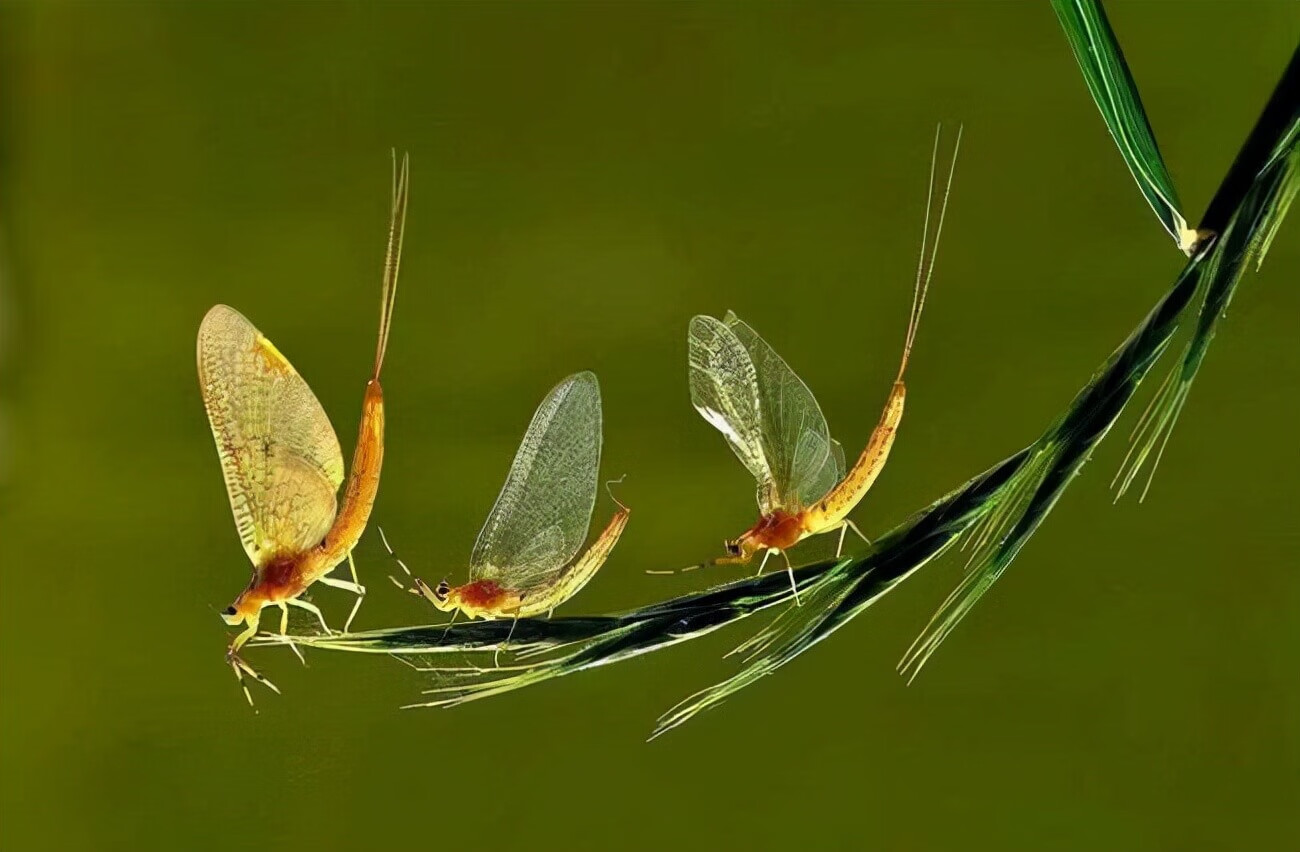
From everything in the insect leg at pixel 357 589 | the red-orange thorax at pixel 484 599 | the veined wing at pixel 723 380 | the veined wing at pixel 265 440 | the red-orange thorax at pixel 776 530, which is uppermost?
the veined wing at pixel 265 440

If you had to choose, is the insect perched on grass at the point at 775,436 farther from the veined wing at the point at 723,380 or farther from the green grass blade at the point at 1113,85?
the green grass blade at the point at 1113,85

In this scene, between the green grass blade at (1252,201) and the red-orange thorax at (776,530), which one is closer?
the green grass blade at (1252,201)

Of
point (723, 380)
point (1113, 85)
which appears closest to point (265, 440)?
point (723, 380)

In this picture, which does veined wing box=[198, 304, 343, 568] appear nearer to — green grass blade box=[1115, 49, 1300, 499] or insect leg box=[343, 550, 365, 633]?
insect leg box=[343, 550, 365, 633]

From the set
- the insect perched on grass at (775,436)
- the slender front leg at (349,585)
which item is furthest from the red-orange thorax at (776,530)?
the slender front leg at (349,585)

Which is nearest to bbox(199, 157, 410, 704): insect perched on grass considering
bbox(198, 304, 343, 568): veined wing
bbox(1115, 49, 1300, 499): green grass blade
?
bbox(198, 304, 343, 568): veined wing

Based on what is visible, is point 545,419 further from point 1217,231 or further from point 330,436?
point 1217,231
